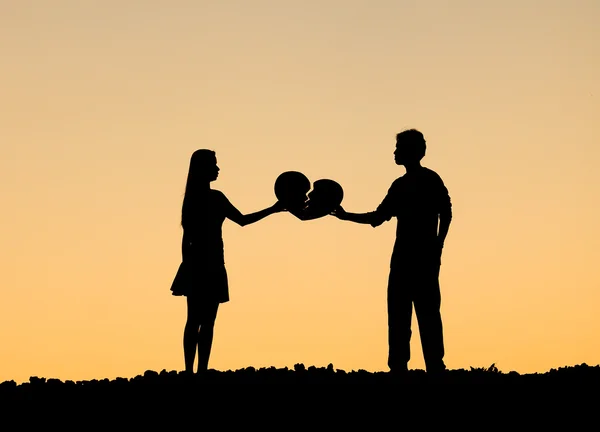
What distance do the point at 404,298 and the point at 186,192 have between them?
3.18 m

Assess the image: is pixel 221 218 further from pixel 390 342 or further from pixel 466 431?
pixel 466 431

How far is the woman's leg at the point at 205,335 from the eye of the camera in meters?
16.2

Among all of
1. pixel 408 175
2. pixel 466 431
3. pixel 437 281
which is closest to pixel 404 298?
pixel 437 281

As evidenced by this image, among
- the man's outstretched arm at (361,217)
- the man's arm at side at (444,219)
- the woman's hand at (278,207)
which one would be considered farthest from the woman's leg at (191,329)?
the man's arm at side at (444,219)

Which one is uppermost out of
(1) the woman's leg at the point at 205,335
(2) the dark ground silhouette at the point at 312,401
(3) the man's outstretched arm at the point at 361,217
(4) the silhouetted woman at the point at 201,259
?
(3) the man's outstretched arm at the point at 361,217

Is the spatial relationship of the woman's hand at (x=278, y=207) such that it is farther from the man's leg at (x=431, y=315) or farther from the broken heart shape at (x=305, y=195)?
the man's leg at (x=431, y=315)

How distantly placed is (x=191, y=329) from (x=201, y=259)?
925 mm

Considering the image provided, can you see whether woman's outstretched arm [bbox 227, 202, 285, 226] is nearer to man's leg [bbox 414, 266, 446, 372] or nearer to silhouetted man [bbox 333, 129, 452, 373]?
silhouetted man [bbox 333, 129, 452, 373]

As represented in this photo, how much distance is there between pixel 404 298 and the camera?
16219 millimetres

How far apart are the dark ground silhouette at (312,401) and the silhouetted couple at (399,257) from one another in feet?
2.53

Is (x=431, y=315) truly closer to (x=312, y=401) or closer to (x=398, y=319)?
(x=398, y=319)

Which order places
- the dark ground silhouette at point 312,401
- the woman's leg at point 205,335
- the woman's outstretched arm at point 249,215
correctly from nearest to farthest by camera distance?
the dark ground silhouette at point 312,401, the woman's leg at point 205,335, the woman's outstretched arm at point 249,215

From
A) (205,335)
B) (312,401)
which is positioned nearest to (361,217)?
(205,335)

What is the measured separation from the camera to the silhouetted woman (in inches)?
638
